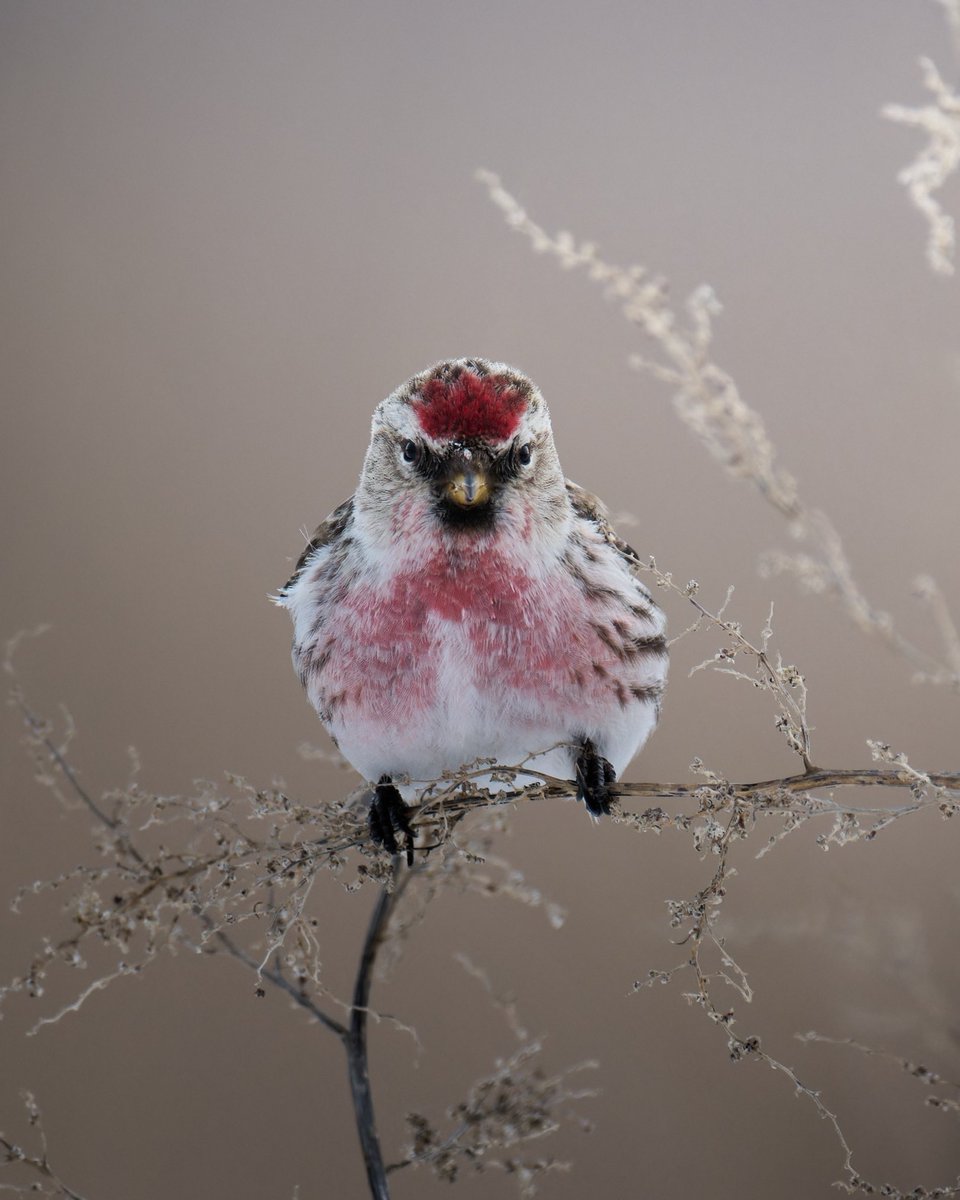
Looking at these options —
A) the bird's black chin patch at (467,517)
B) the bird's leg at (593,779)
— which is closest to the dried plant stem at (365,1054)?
Answer: the bird's leg at (593,779)

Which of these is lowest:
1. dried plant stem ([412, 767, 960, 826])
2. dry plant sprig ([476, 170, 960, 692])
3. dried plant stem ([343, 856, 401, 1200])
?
dried plant stem ([343, 856, 401, 1200])

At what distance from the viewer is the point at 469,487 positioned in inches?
32.3

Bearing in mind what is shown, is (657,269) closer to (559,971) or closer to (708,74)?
(708,74)

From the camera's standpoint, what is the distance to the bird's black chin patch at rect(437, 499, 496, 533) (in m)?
0.89

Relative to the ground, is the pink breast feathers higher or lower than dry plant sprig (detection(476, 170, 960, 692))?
higher

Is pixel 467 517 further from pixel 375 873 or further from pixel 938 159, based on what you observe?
pixel 938 159

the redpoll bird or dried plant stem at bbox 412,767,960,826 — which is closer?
dried plant stem at bbox 412,767,960,826

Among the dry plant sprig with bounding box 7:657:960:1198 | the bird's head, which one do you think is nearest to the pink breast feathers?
the bird's head

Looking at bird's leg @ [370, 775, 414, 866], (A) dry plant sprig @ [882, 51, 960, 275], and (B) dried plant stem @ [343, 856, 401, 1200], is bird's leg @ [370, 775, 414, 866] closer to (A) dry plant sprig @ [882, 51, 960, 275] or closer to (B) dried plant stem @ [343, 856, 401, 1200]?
(B) dried plant stem @ [343, 856, 401, 1200]

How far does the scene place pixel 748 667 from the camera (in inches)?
29.1

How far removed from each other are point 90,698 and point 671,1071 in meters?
1.20

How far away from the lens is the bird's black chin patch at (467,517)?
885mm

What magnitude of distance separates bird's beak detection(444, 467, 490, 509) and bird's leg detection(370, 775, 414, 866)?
23 centimetres

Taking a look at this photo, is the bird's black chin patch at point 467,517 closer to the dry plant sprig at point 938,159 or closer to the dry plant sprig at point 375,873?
the dry plant sprig at point 375,873
